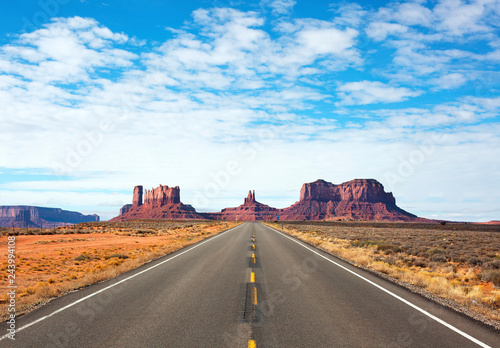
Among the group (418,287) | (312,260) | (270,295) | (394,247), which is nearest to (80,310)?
(270,295)

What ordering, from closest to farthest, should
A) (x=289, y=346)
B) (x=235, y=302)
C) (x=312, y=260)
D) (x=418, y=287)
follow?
(x=289, y=346), (x=235, y=302), (x=418, y=287), (x=312, y=260)

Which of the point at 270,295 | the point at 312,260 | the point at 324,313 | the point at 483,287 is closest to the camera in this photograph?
the point at 324,313

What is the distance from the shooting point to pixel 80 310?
7.38m

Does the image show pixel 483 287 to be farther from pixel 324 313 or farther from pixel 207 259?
pixel 207 259

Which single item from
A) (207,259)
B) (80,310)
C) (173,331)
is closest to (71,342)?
(173,331)

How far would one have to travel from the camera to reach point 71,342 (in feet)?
17.7

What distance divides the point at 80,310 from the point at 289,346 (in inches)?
196

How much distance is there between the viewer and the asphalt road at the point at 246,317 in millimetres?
5477

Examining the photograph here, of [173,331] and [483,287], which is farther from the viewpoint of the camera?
[483,287]

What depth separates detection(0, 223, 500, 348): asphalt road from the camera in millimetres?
5477

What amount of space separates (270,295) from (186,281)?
320 cm

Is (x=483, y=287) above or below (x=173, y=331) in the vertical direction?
below

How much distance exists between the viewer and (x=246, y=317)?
6645 mm

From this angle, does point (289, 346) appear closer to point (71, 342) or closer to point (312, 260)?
point (71, 342)
